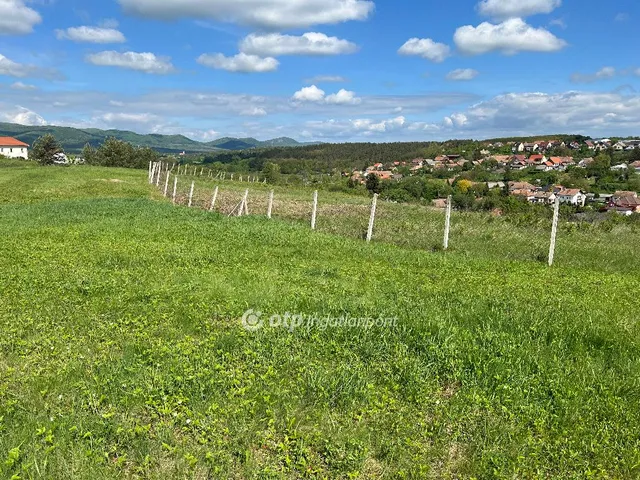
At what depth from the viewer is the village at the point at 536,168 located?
157ft

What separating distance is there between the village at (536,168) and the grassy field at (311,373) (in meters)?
37.6

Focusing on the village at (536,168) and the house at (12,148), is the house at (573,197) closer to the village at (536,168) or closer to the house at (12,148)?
the village at (536,168)

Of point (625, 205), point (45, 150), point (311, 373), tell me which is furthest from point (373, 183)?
point (311, 373)

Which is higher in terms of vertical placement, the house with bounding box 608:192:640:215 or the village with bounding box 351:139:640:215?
the village with bounding box 351:139:640:215

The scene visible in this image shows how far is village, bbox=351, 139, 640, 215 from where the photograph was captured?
4788 cm

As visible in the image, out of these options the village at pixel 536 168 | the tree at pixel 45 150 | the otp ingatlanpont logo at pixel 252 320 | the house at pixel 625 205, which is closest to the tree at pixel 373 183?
the village at pixel 536 168

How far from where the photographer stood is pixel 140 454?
4695 millimetres

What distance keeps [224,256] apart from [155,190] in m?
29.4

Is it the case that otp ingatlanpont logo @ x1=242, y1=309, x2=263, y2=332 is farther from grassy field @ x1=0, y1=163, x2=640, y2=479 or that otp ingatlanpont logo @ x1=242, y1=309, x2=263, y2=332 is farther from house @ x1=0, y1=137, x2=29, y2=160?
house @ x1=0, y1=137, x2=29, y2=160

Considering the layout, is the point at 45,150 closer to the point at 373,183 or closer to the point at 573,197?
the point at 373,183

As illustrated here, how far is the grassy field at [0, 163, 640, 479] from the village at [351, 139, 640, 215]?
37.6 metres

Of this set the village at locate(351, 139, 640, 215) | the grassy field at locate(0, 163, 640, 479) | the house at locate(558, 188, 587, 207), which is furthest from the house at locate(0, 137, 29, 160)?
the grassy field at locate(0, 163, 640, 479)

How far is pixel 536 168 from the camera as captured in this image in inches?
3578

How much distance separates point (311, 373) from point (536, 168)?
3776 inches
